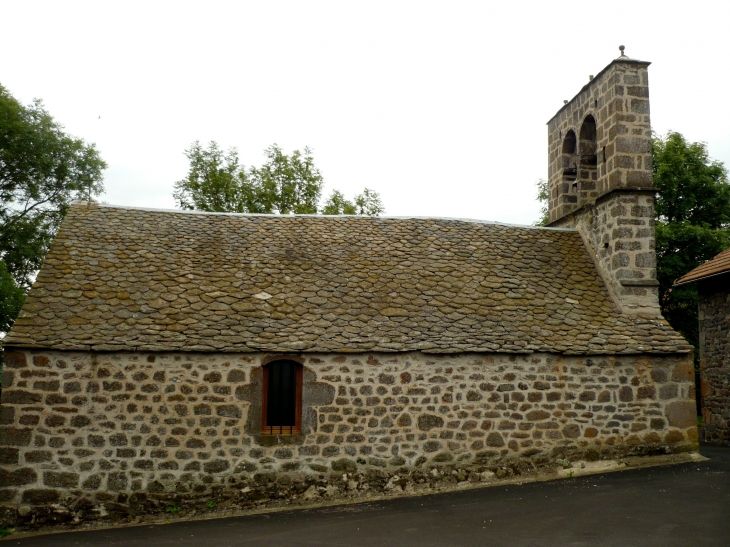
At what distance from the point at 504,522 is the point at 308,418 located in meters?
3.48

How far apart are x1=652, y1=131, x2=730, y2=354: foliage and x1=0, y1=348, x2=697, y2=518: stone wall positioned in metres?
11.5

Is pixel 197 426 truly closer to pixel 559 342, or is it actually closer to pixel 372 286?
pixel 372 286

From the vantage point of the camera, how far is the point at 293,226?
1366 centimetres

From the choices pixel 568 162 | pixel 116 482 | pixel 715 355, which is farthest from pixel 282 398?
pixel 715 355

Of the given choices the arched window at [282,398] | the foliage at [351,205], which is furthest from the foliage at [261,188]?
the arched window at [282,398]

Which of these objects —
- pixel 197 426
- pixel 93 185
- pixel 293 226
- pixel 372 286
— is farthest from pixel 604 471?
pixel 93 185

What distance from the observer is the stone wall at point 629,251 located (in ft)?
40.0

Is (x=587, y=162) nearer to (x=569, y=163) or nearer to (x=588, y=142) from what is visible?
(x=588, y=142)

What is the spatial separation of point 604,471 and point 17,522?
945 cm

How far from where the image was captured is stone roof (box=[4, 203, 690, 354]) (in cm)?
1027

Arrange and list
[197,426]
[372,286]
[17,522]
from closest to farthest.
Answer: [17,522] → [197,426] → [372,286]

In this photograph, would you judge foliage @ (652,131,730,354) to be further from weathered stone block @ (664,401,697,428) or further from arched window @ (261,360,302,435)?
arched window @ (261,360,302,435)

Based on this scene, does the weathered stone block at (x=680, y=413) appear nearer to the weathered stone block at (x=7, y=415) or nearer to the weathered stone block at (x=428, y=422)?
the weathered stone block at (x=428, y=422)

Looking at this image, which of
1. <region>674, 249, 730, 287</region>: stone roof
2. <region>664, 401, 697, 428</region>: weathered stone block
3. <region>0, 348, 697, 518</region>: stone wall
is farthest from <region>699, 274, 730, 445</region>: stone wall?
<region>0, 348, 697, 518</region>: stone wall
